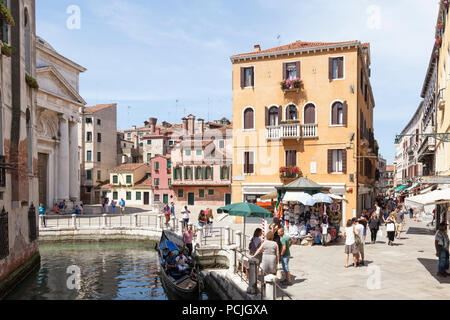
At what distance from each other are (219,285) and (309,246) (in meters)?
5.04

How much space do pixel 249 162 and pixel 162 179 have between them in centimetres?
2297

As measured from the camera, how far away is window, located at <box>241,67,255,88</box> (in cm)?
2764

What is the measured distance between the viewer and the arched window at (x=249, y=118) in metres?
27.6

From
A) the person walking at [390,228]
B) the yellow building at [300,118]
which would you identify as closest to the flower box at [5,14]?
the person walking at [390,228]

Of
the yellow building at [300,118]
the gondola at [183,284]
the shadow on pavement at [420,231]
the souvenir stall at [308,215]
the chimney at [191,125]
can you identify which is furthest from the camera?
the chimney at [191,125]

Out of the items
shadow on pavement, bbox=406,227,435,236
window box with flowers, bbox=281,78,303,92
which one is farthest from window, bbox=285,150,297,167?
shadow on pavement, bbox=406,227,435,236

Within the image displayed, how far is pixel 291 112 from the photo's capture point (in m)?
26.9

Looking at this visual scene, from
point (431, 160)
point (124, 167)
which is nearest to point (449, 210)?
point (431, 160)

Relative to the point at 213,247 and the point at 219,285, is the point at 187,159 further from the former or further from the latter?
the point at 219,285

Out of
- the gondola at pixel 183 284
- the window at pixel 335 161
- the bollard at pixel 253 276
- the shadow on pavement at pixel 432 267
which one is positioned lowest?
the gondola at pixel 183 284

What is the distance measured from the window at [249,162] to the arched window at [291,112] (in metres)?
3.51

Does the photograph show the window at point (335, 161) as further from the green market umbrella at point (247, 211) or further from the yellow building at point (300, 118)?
the green market umbrella at point (247, 211)

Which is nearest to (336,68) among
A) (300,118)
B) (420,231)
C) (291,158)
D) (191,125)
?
(300,118)
